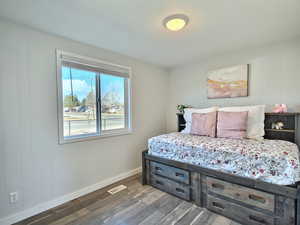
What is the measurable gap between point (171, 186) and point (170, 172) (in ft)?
0.67

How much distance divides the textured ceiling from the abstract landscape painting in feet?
1.40

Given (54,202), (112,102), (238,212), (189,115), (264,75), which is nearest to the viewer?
(238,212)

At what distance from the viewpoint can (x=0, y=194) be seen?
1680 millimetres

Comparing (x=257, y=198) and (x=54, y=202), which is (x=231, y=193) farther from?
(x=54, y=202)

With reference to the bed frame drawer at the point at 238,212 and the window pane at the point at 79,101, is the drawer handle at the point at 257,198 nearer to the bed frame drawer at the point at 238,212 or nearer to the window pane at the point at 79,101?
the bed frame drawer at the point at 238,212

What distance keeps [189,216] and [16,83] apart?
2561mm

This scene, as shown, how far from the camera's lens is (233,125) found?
2357mm

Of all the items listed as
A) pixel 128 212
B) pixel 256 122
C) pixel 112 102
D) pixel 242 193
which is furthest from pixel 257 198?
pixel 112 102

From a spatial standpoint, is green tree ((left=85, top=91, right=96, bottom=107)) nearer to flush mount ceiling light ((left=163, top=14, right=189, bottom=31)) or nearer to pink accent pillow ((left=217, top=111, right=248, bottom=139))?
flush mount ceiling light ((left=163, top=14, right=189, bottom=31))

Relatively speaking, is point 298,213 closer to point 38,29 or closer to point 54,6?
Answer: point 54,6

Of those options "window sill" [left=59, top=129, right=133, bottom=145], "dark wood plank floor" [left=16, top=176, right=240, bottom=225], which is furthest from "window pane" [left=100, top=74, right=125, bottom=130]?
"dark wood plank floor" [left=16, top=176, right=240, bottom=225]

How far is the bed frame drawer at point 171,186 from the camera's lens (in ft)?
7.07

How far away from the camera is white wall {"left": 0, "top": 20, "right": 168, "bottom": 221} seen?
1.73 m

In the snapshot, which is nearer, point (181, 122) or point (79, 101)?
point (79, 101)
